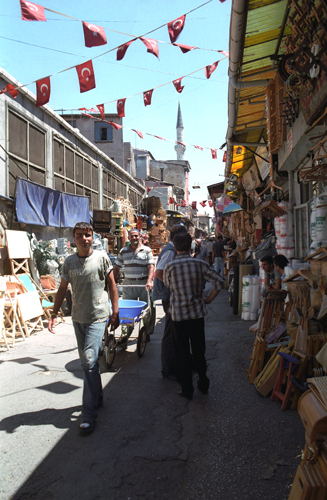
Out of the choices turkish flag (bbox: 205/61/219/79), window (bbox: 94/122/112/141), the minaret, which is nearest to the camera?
turkish flag (bbox: 205/61/219/79)

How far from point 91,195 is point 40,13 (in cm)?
1212

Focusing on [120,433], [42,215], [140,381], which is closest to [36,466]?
[120,433]

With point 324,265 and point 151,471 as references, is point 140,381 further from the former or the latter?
point 324,265

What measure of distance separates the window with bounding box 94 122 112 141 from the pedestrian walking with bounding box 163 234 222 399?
28.5 metres

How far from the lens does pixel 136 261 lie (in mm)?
6094

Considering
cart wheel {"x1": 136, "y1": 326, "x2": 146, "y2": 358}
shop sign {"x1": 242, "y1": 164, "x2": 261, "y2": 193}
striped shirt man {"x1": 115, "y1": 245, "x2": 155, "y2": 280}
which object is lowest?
cart wheel {"x1": 136, "y1": 326, "x2": 146, "y2": 358}

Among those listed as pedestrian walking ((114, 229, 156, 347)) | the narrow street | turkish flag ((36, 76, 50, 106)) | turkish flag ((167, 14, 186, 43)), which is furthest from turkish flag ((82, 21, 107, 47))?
the narrow street

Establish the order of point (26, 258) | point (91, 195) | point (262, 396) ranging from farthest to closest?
point (91, 195), point (26, 258), point (262, 396)

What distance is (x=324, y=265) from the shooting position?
142 inches

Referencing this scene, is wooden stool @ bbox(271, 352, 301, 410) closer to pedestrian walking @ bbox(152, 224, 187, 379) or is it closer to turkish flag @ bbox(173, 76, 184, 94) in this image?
pedestrian walking @ bbox(152, 224, 187, 379)

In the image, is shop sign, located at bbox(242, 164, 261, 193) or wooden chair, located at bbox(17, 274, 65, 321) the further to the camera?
shop sign, located at bbox(242, 164, 261, 193)

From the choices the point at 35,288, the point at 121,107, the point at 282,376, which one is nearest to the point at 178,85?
the point at 121,107

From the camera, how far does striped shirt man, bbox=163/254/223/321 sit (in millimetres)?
3922

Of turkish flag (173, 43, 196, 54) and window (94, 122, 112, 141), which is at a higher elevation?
window (94, 122, 112, 141)
